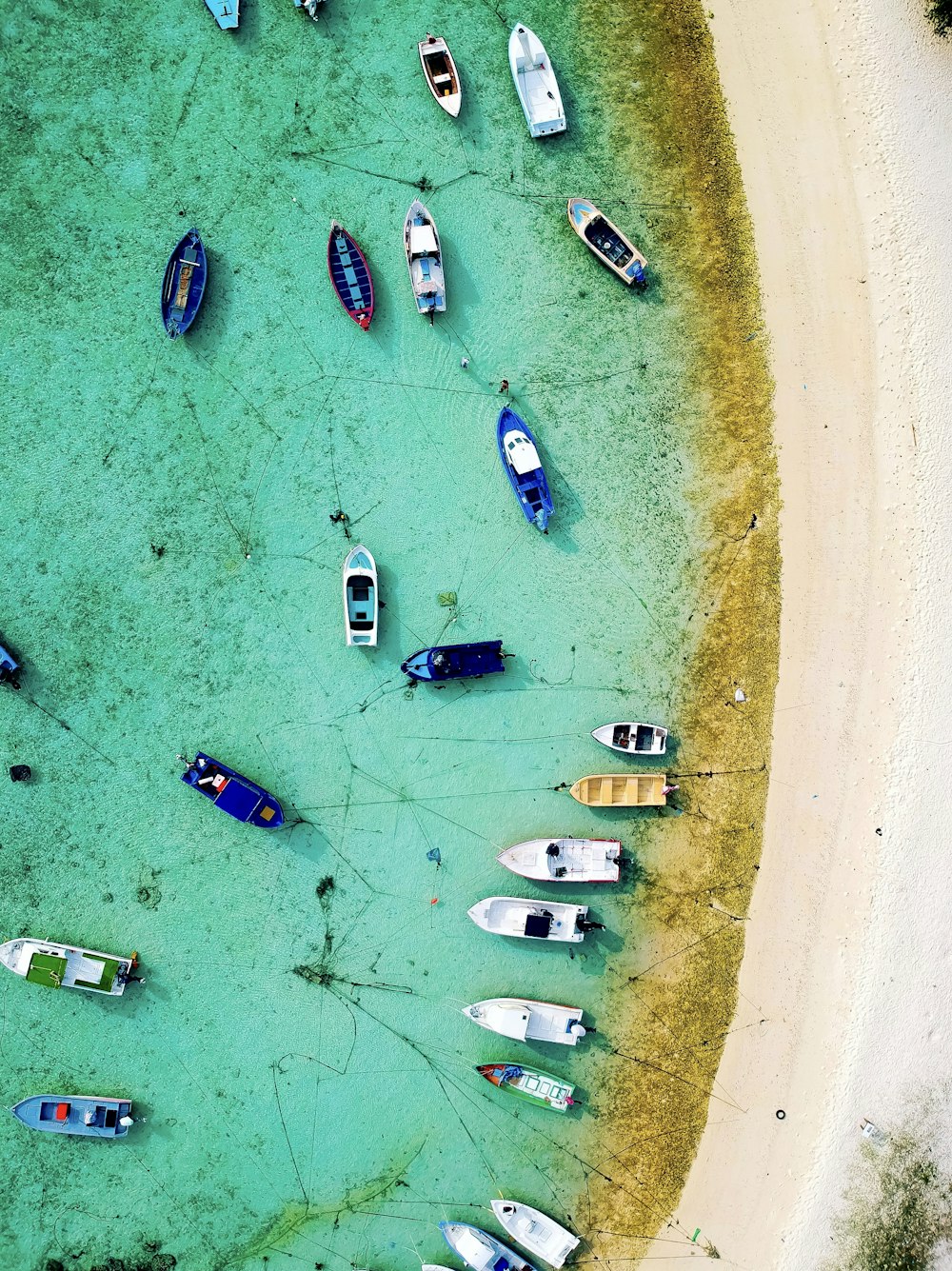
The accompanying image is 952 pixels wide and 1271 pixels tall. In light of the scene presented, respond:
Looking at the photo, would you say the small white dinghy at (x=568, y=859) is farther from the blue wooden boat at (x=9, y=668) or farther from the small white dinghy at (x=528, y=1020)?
the blue wooden boat at (x=9, y=668)

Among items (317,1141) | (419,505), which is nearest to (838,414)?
(419,505)

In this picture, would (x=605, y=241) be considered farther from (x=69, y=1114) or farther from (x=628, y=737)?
(x=69, y=1114)

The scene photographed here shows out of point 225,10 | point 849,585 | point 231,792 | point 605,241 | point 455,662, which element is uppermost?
point 225,10

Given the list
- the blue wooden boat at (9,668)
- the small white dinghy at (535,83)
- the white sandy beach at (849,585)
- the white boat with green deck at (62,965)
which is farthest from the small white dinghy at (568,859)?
the small white dinghy at (535,83)

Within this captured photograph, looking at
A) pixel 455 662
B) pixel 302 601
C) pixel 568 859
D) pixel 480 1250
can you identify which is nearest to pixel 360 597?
pixel 302 601

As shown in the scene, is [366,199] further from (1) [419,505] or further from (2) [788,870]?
(2) [788,870]

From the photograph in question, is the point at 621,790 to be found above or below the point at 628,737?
below
